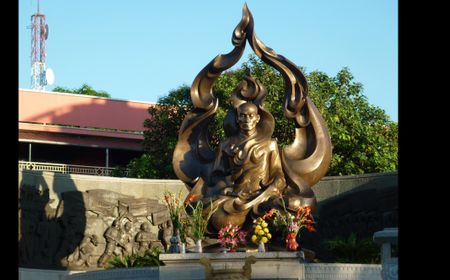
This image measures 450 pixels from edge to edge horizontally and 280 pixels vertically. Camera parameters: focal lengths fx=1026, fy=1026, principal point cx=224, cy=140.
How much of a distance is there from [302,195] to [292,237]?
1310mm

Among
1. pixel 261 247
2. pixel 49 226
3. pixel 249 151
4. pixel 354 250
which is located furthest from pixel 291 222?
pixel 49 226

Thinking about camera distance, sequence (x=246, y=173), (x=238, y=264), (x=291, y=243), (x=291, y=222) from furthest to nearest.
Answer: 1. (x=246, y=173)
2. (x=291, y=222)
3. (x=291, y=243)
4. (x=238, y=264)

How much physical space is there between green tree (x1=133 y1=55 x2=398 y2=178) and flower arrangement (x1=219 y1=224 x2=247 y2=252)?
11.5 metres

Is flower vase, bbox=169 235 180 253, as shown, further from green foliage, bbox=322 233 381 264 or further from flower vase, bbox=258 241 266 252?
green foliage, bbox=322 233 381 264

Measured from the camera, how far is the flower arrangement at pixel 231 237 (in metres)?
15.2

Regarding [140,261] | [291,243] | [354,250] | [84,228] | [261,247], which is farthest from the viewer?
[84,228]

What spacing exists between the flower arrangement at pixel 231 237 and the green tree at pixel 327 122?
453 inches

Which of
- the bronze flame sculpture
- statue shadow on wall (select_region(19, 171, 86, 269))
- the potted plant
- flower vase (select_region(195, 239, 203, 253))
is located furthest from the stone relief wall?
flower vase (select_region(195, 239, 203, 253))

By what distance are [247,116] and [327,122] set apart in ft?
40.5

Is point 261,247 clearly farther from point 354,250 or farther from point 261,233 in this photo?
point 354,250

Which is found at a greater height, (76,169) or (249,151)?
(76,169)

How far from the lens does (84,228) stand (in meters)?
20.9

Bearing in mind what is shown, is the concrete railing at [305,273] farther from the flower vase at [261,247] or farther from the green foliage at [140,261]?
the green foliage at [140,261]
